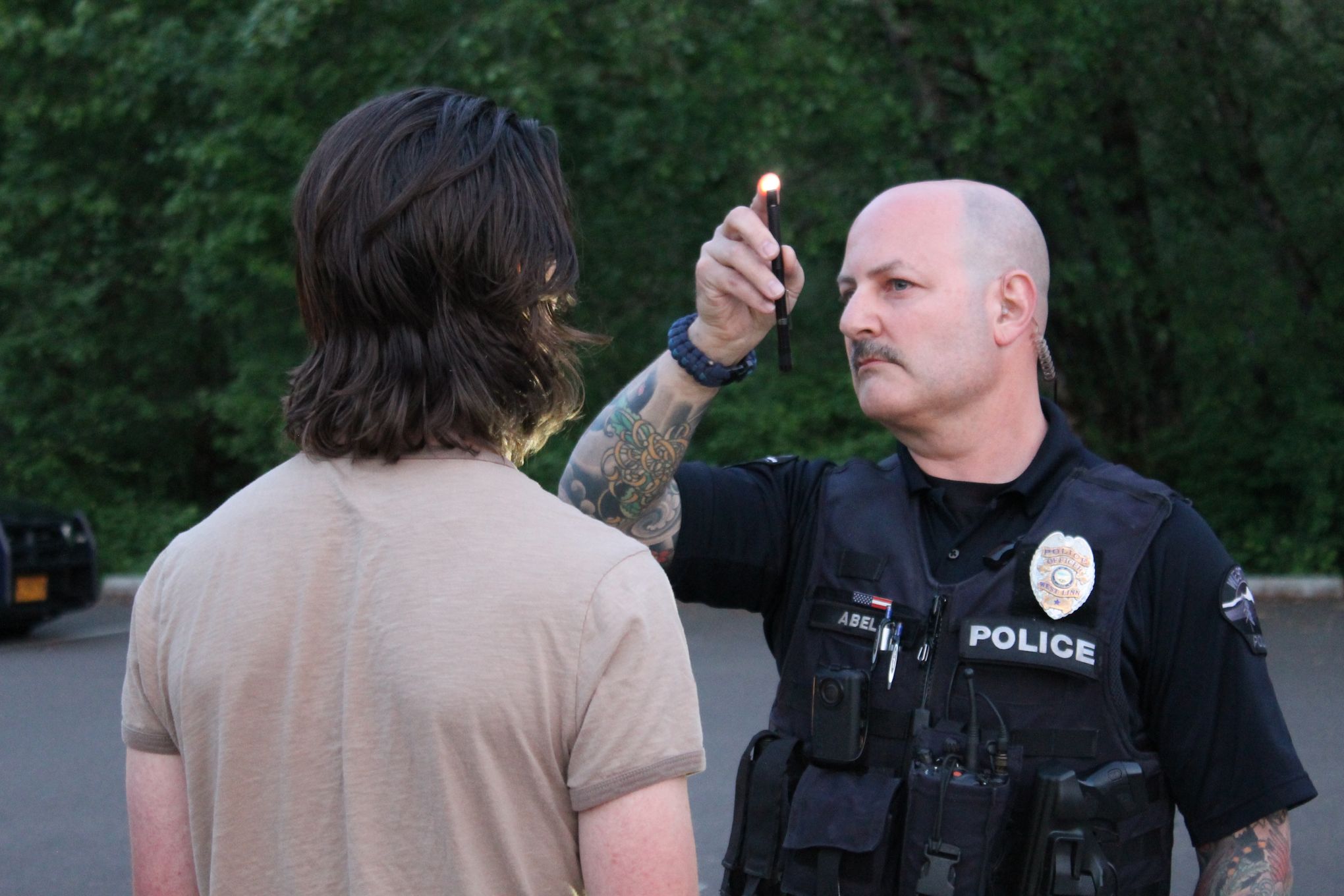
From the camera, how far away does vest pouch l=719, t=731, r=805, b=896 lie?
2264 mm

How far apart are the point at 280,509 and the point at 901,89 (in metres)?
9.89

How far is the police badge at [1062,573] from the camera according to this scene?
2.21m

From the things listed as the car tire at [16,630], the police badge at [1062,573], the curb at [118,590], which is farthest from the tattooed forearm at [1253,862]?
the curb at [118,590]

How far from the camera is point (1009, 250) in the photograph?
2.44 m

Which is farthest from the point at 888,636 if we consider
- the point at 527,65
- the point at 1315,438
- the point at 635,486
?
the point at 1315,438

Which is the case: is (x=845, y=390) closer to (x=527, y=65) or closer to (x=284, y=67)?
(x=527, y=65)

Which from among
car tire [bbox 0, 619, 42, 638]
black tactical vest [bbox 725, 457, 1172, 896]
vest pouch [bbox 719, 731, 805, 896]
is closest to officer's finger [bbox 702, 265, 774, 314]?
black tactical vest [bbox 725, 457, 1172, 896]

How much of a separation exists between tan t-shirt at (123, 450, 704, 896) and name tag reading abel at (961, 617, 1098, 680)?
798 millimetres

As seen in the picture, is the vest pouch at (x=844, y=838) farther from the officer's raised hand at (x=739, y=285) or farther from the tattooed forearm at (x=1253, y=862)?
the officer's raised hand at (x=739, y=285)

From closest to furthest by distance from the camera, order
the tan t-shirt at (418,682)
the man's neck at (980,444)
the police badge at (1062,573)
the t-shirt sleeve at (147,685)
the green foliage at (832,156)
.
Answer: the tan t-shirt at (418,682) → the t-shirt sleeve at (147,685) → the police badge at (1062,573) → the man's neck at (980,444) → the green foliage at (832,156)

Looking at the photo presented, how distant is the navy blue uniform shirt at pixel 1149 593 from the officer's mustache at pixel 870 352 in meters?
0.21

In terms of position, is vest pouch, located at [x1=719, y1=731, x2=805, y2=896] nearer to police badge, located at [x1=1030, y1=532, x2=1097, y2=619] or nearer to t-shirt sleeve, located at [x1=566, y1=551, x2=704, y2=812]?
police badge, located at [x1=1030, y1=532, x2=1097, y2=619]

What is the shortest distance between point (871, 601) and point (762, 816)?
0.38 metres

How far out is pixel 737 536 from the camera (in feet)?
8.22
